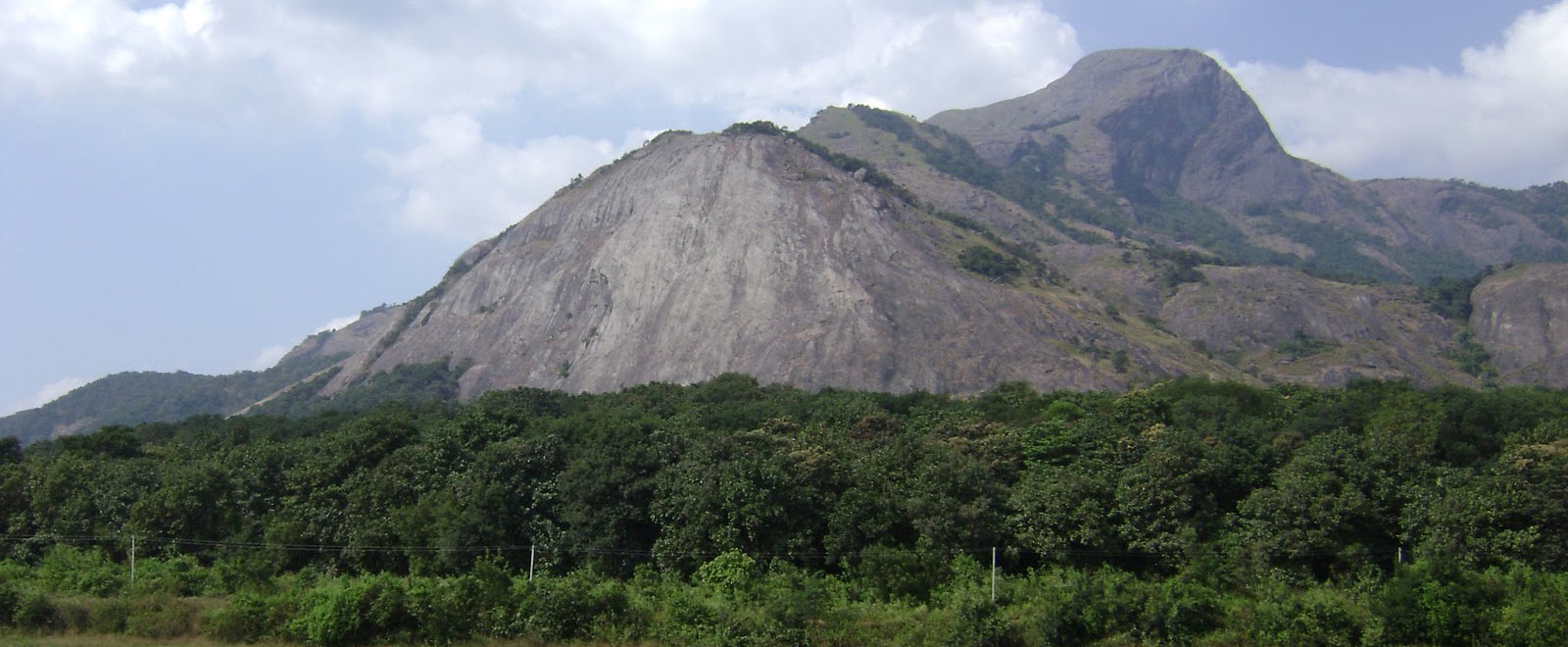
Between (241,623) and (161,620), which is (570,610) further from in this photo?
(161,620)

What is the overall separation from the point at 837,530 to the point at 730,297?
61.4 m

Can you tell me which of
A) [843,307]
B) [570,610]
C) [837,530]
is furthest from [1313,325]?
[570,610]

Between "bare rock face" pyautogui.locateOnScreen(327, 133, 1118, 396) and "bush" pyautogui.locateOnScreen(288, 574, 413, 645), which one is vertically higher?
"bare rock face" pyautogui.locateOnScreen(327, 133, 1118, 396)

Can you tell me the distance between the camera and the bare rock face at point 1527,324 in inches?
4067

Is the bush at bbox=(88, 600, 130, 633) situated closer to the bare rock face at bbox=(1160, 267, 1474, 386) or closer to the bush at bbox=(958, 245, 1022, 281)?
the bush at bbox=(958, 245, 1022, 281)

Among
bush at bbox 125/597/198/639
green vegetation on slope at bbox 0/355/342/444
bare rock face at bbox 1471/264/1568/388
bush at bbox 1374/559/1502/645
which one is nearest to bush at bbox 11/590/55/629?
bush at bbox 125/597/198/639

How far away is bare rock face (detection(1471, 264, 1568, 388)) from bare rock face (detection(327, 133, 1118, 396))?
4366 cm

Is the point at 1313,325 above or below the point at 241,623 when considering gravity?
above

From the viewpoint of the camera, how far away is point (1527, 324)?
111 m

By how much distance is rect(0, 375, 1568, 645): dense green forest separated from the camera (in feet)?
95.6

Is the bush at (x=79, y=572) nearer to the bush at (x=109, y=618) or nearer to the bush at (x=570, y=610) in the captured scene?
the bush at (x=109, y=618)

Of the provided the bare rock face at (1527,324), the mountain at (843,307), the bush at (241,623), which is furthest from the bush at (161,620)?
the bare rock face at (1527,324)

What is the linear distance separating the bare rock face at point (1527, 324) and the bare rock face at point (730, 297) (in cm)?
4366

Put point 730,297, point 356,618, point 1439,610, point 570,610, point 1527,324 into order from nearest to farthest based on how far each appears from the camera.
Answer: point 1439,610 → point 570,610 → point 356,618 → point 730,297 → point 1527,324
